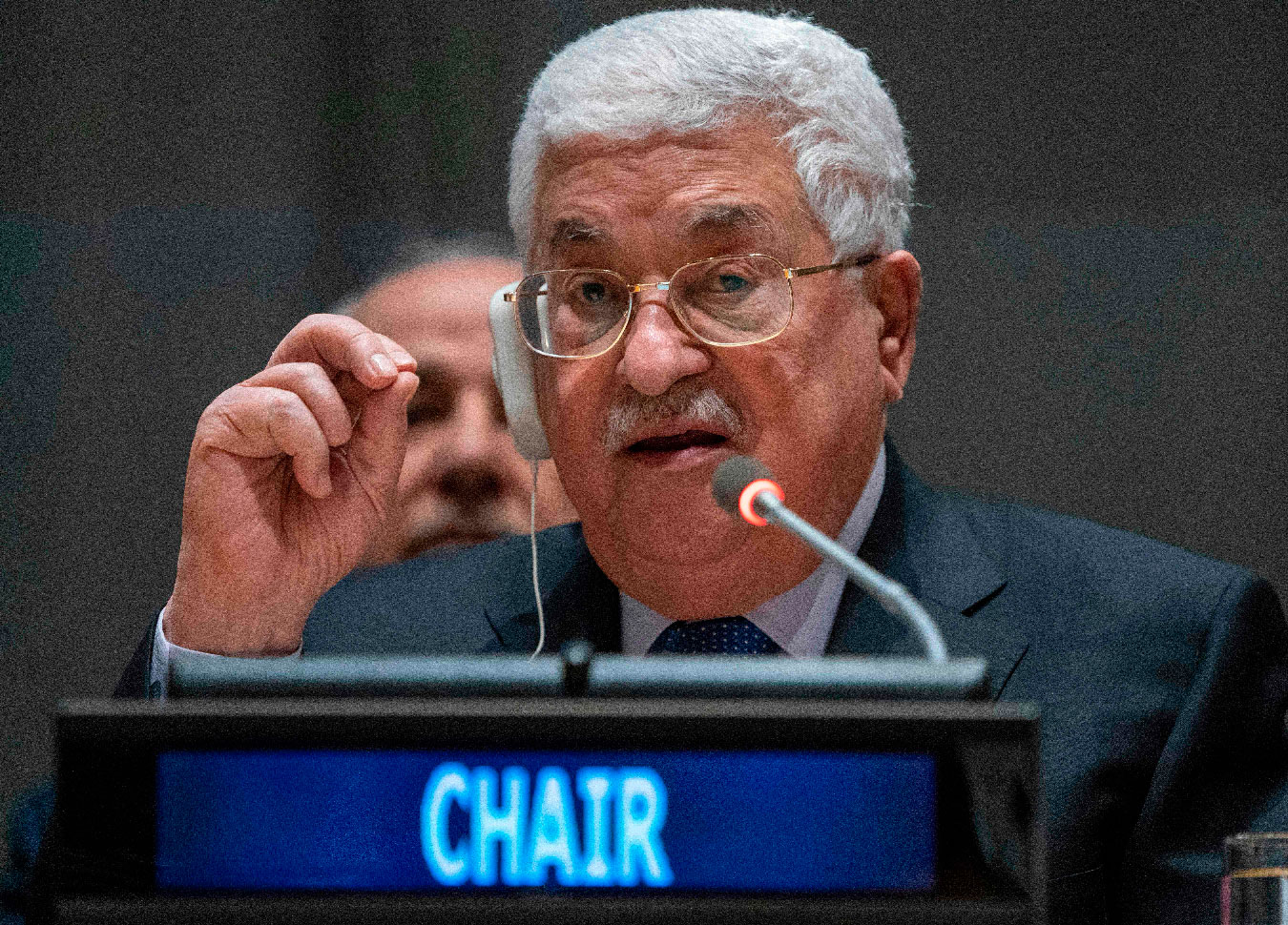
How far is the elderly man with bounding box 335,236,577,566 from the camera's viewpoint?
2.11m

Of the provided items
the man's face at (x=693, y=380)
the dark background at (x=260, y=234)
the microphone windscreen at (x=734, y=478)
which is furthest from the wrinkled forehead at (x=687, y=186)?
the dark background at (x=260, y=234)

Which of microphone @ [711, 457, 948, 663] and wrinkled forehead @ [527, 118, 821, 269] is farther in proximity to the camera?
wrinkled forehead @ [527, 118, 821, 269]

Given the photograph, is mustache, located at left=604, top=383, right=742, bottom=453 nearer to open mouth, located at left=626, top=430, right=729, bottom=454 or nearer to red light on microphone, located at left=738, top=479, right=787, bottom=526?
open mouth, located at left=626, top=430, right=729, bottom=454

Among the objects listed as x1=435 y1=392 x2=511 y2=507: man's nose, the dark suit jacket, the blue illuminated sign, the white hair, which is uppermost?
the white hair

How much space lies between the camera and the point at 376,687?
65 cm

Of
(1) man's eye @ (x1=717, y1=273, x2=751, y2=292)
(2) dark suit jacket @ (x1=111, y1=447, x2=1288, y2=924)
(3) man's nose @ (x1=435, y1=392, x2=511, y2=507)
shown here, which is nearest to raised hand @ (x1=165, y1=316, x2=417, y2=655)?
(2) dark suit jacket @ (x1=111, y1=447, x2=1288, y2=924)

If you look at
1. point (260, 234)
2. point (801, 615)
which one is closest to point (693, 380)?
point (801, 615)

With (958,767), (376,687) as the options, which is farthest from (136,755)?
(958,767)

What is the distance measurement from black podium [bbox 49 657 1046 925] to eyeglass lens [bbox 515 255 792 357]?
81cm

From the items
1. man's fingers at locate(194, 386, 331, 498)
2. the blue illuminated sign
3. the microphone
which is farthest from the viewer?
man's fingers at locate(194, 386, 331, 498)

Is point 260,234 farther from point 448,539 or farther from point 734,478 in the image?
point 734,478

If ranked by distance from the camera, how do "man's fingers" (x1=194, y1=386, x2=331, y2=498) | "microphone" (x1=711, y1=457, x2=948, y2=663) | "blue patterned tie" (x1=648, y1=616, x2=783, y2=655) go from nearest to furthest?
"microphone" (x1=711, y1=457, x2=948, y2=663) → "man's fingers" (x1=194, y1=386, x2=331, y2=498) → "blue patterned tie" (x1=648, y1=616, x2=783, y2=655)

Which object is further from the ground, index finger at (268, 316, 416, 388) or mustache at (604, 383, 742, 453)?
index finger at (268, 316, 416, 388)

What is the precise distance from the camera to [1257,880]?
0.75 meters
